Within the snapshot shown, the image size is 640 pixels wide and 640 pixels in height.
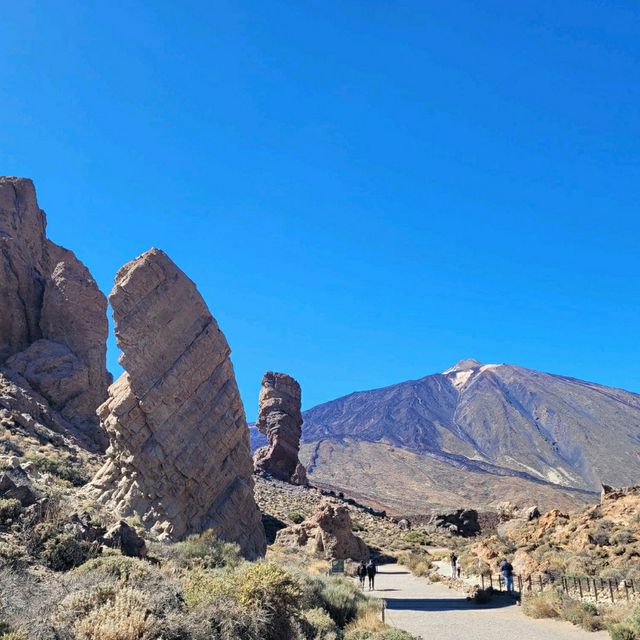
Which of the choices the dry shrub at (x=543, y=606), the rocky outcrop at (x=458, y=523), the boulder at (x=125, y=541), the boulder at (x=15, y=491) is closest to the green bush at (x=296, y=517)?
the rocky outcrop at (x=458, y=523)

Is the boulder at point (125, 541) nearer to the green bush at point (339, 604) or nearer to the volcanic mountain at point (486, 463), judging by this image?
the green bush at point (339, 604)

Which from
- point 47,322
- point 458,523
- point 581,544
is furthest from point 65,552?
point 458,523

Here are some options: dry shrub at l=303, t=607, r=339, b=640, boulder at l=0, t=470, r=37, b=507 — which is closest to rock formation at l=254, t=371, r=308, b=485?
boulder at l=0, t=470, r=37, b=507

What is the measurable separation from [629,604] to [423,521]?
5147 cm

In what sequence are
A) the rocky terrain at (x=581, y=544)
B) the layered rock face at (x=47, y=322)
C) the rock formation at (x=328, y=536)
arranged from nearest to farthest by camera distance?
1. the rocky terrain at (x=581, y=544)
2. the rock formation at (x=328, y=536)
3. the layered rock face at (x=47, y=322)

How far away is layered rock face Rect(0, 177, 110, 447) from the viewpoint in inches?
1318

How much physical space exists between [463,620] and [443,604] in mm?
3357

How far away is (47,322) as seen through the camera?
121ft

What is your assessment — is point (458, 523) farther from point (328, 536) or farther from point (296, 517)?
point (328, 536)

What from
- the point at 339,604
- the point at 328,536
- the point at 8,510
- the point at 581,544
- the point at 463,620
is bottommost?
the point at 463,620

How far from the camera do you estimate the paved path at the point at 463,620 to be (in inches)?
495

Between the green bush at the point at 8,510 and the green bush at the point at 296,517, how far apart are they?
32.3 metres

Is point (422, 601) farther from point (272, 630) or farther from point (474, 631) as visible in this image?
point (272, 630)

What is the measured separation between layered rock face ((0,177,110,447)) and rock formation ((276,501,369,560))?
12.4 metres
